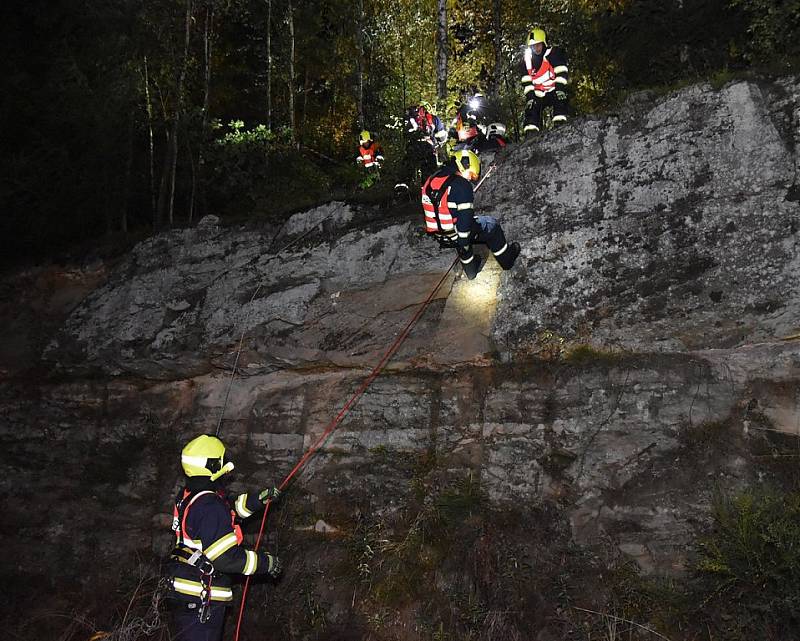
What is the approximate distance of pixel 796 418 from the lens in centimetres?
527

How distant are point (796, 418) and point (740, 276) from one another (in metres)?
1.46

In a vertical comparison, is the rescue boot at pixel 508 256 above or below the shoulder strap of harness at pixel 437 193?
below

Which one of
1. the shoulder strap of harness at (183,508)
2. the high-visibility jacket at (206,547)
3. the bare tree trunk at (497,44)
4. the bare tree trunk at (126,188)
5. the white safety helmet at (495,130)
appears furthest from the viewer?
the bare tree trunk at (497,44)

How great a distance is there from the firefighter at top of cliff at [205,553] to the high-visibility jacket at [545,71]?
6497mm

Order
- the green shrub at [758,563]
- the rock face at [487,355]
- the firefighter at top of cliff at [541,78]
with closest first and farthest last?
the green shrub at [758,563] < the rock face at [487,355] < the firefighter at top of cliff at [541,78]

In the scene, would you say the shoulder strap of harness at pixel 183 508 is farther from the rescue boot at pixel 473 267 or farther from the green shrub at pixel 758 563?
the green shrub at pixel 758 563

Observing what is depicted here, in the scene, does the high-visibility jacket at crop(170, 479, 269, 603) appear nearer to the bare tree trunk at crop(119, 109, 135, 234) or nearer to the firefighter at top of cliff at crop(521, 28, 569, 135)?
the firefighter at top of cliff at crop(521, 28, 569, 135)

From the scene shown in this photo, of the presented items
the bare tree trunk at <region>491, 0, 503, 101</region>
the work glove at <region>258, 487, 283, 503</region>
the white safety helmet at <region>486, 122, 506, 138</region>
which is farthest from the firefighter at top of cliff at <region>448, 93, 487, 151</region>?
the work glove at <region>258, 487, 283, 503</region>

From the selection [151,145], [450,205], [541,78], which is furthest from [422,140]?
[151,145]

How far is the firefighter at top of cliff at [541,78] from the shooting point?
8148 millimetres

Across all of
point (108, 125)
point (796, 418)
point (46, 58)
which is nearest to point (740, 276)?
point (796, 418)

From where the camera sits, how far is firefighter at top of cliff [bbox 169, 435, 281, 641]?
4980 millimetres

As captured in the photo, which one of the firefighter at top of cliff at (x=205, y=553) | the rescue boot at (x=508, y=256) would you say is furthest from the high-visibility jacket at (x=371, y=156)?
the firefighter at top of cliff at (x=205, y=553)

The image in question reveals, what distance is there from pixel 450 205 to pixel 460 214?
0.15 metres
